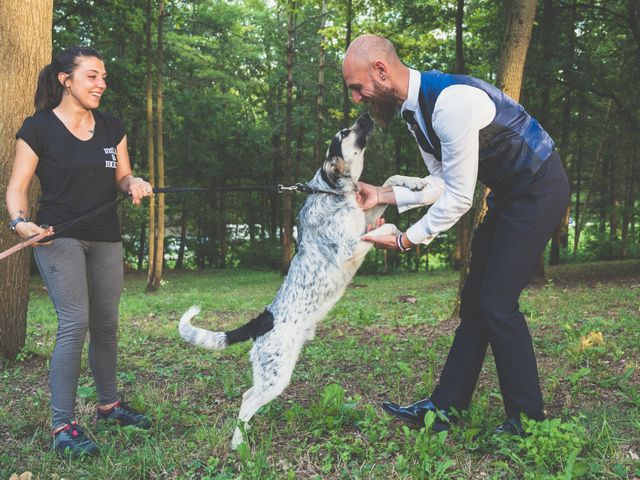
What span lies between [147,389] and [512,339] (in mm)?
2964

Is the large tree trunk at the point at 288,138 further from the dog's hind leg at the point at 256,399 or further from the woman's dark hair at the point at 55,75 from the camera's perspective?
the woman's dark hair at the point at 55,75

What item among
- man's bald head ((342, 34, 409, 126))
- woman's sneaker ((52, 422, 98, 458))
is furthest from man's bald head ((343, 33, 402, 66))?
woman's sneaker ((52, 422, 98, 458))

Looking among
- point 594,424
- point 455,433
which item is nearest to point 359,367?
point 455,433

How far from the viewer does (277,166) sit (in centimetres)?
2630

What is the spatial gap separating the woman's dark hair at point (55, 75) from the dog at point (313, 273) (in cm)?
160

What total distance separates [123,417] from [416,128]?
2.78 m

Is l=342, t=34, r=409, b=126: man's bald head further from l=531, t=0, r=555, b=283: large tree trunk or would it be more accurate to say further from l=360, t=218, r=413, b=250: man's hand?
l=531, t=0, r=555, b=283: large tree trunk

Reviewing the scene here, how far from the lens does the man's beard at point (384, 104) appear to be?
2.85m

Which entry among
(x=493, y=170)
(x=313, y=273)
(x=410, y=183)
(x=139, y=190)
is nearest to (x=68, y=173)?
(x=139, y=190)

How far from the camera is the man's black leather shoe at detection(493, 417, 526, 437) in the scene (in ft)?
10.0

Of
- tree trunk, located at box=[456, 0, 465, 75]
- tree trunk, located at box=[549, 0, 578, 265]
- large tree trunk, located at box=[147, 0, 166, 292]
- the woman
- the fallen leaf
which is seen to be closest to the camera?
the woman

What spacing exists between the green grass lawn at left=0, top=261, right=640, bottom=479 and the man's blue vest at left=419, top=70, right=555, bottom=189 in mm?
1399

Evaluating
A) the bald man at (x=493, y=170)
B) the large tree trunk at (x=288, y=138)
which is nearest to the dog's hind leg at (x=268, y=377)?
Result: the bald man at (x=493, y=170)

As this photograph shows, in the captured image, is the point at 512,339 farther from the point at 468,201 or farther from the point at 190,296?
the point at 190,296
